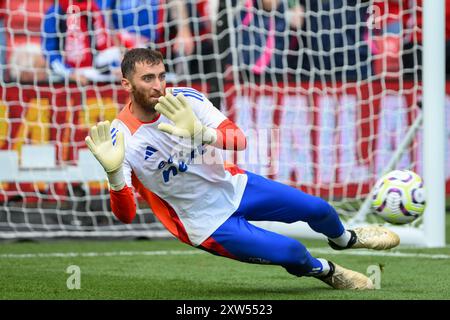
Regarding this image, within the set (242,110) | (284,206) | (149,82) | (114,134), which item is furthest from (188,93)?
(242,110)

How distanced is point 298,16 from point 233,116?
1.29 meters

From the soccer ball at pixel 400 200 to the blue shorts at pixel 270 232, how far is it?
600mm

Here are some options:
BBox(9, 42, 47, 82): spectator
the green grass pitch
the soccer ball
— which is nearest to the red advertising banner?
BBox(9, 42, 47, 82): spectator

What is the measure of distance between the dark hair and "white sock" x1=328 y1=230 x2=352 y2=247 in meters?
1.55

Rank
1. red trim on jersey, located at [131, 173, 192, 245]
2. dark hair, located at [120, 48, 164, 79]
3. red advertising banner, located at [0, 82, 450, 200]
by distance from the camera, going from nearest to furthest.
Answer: dark hair, located at [120, 48, 164, 79] < red trim on jersey, located at [131, 173, 192, 245] < red advertising banner, located at [0, 82, 450, 200]

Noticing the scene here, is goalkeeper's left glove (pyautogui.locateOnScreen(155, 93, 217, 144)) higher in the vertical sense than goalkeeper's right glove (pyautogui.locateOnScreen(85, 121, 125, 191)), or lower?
higher

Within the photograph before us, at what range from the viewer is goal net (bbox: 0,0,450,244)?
35.1 feet

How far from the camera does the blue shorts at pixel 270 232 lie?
19.9 feet

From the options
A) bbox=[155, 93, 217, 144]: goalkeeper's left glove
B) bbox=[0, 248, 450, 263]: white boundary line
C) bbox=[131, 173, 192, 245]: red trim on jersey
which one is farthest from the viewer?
bbox=[0, 248, 450, 263]: white boundary line

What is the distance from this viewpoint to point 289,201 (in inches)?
245

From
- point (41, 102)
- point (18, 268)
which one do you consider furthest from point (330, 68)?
point (18, 268)

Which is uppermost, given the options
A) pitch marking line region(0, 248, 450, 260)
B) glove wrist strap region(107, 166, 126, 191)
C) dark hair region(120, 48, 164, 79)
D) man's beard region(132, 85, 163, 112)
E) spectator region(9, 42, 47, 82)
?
spectator region(9, 42, 47, 82)

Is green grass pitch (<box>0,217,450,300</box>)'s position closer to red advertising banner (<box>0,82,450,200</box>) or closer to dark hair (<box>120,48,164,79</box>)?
dark hair (<box>120,48,164,79</box>)
